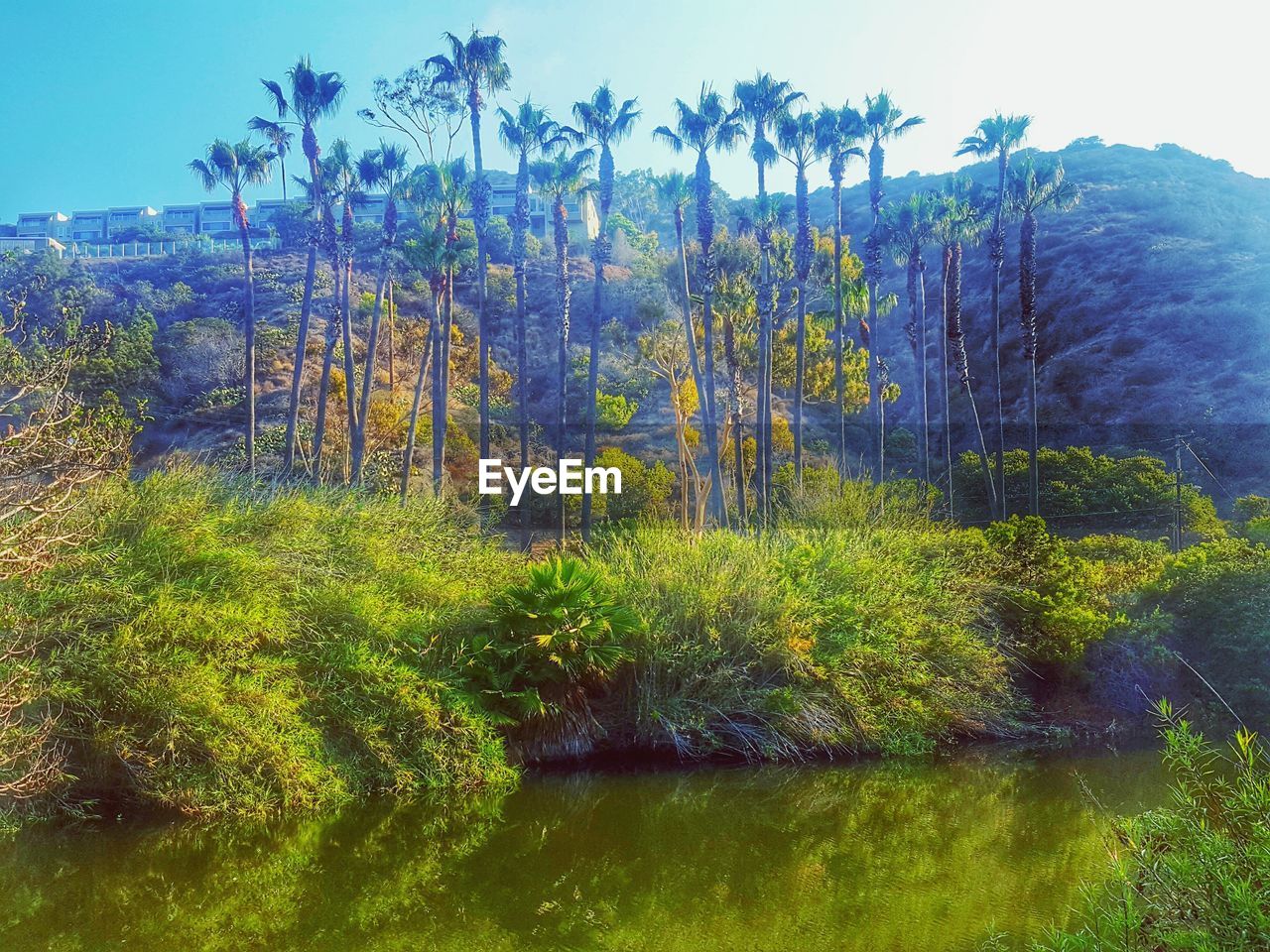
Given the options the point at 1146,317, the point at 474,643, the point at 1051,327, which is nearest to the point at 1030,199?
the point at 1051,327

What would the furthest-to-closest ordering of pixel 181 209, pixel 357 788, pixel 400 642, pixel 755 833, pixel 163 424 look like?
pixel 181 209 → pixel 163 424 → pixel 400 642 → pixel 357 788 → pixel 755 833

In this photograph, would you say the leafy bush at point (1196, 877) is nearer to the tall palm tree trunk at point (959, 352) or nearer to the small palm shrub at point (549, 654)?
the small palm shrub at point (549, 654)

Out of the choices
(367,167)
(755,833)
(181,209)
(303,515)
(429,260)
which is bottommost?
(755,833)

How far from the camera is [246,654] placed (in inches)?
373

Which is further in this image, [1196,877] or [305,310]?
[305,310]

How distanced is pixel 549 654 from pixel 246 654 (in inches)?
127

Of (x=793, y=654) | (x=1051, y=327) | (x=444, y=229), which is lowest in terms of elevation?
(x=793, y=654)

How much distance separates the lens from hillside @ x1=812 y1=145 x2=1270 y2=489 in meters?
33.7

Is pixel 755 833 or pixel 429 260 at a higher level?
pixel 429 260

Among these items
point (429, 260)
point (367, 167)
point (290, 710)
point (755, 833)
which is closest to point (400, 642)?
point (290, 710)

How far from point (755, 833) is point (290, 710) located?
4.59 metres

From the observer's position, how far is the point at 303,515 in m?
11.3

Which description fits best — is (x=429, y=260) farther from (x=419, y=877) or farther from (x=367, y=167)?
(x=419, y=877)

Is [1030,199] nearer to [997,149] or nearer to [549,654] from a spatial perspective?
[997,149]
